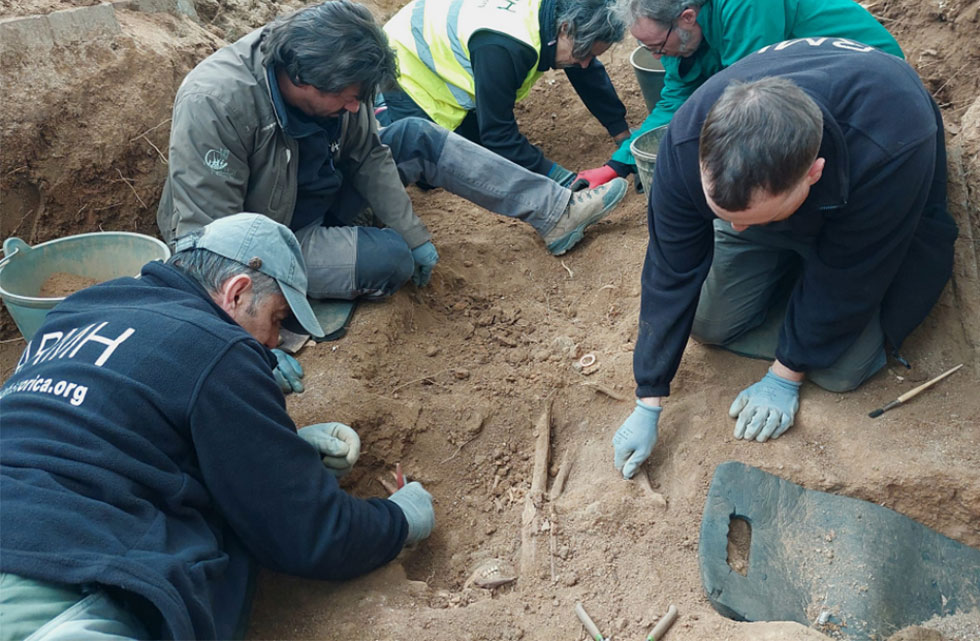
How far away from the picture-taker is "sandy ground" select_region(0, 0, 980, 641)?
217 cm

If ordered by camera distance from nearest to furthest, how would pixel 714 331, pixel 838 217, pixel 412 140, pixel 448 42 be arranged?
1. pixel 838 217
2. pixel 714 331
3. pixel 412 140
4. pixel 448 42

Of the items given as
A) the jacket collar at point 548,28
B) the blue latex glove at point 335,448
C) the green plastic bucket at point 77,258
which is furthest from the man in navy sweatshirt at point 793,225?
the green plastic bucket at point 77,258

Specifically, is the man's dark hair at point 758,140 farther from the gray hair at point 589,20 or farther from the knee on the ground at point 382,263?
the gray hair at point 589,20

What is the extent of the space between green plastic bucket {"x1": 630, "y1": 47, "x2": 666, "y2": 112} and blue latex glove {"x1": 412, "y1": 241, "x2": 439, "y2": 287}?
1.75 m

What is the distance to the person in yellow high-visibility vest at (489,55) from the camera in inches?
147

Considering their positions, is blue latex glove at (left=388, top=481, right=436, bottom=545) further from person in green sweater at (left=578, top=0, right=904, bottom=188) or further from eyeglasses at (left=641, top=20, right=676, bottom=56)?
eyeglasses at (left=641, top=20, right=676, bottom=56)

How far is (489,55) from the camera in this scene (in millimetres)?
3754

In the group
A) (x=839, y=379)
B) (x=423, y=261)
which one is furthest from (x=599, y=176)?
(x=839, y=379)

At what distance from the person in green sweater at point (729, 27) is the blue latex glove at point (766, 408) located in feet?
4.78

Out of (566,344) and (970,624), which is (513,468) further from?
(970,624)

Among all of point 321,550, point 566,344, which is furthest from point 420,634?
point 566,344

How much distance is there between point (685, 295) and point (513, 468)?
0.88m

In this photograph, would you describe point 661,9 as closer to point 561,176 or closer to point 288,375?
point 561,176

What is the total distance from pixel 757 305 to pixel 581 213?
3.73ft
